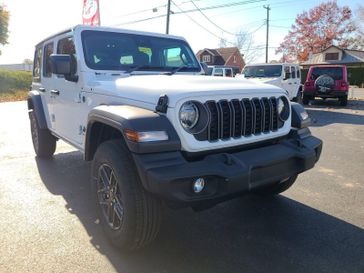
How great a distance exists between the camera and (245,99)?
3.14 m

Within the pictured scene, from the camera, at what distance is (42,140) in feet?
19.7

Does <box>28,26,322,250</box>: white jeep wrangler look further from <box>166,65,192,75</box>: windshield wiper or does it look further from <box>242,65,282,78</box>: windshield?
<box>242,65,282,78</box>: windshield

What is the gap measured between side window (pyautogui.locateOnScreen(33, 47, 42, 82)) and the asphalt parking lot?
1693 mm

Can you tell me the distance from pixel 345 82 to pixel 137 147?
15.6 m

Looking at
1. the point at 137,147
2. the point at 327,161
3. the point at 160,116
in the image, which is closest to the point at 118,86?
the point at 160,116

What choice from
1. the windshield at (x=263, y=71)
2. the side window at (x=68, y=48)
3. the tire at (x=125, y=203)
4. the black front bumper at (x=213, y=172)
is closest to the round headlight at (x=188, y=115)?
the black front bumper at (x=213, y=172)

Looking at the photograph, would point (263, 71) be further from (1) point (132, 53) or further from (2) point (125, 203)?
(2) point (125, 203)

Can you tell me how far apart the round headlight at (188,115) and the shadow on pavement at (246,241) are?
110 centimetres

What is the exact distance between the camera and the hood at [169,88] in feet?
9.55

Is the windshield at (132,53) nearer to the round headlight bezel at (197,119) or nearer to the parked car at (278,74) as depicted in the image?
the round headlight bezel at (197,119)

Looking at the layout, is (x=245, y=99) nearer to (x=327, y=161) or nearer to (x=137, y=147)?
(x=137, y=147)

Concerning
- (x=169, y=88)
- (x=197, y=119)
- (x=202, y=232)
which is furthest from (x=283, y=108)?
(x=202, y=232)

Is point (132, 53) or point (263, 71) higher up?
point (263, 71)

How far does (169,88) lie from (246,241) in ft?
5.01
